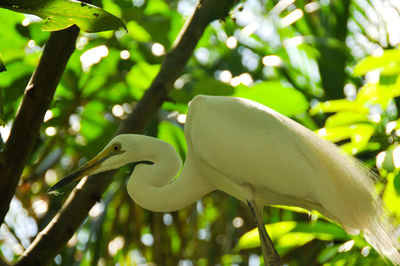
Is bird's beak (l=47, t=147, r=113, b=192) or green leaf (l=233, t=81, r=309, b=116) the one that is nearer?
bird's beak (l=47, t=147, r=113, b=192)

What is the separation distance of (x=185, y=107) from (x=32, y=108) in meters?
0.94

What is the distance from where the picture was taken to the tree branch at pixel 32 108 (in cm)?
153

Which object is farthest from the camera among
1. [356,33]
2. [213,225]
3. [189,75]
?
[213,225]

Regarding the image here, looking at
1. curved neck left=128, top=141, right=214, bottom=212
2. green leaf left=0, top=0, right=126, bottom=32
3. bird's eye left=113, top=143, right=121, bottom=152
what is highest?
green leaf left=0, top=0, right=126, bottom=32

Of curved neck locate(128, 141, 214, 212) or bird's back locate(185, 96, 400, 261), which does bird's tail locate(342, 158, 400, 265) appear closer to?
bird's back locate(185, 96, 400, 261)

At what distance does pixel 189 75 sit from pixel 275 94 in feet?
1.88

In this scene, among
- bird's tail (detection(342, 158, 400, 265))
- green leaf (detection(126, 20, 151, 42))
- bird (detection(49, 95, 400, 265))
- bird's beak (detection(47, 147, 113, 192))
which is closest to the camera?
bird's tail (detection(342, 158, 400, 265))

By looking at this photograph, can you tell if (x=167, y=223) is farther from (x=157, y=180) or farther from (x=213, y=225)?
(x=157, y=180)

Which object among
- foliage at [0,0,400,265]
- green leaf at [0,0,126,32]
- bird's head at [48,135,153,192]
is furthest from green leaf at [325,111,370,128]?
bird's head at [48,135,153,192]

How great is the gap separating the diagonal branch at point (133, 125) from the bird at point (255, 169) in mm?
94

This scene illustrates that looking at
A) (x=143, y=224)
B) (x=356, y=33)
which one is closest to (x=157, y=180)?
(x=143, y=224)

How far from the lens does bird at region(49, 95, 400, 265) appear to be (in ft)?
6.01

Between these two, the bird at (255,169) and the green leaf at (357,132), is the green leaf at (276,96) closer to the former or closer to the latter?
the bird at (255,169)

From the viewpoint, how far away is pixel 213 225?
3162 millimetres
